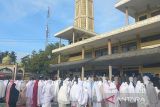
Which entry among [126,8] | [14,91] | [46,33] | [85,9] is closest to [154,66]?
[126,8]

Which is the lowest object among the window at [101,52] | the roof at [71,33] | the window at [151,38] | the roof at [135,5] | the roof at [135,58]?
the roof at [135,58]

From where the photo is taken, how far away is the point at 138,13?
77.5ft

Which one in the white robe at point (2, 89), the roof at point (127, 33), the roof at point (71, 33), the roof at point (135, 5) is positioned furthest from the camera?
the roof at point (71, 33)

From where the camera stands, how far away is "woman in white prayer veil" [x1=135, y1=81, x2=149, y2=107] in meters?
8.19

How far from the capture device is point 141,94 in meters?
8.39

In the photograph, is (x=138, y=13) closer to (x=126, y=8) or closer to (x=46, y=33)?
(x=126, y=8)

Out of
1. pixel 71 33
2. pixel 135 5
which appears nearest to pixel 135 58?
pixel 135 5

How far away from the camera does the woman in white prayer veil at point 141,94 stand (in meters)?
8.19

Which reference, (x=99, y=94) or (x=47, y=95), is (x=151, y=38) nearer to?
(x=99, y=94)

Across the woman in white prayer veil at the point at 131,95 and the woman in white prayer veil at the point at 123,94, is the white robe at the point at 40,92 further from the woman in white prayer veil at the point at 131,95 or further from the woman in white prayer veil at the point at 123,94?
the woman in white prayer veil at the point at 131,95

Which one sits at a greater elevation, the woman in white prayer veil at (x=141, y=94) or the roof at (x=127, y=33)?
the roof at (x=127, y=33)

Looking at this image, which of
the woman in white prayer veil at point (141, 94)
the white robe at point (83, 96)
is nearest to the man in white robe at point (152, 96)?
the woman in white prayer veil at point (141, 94)

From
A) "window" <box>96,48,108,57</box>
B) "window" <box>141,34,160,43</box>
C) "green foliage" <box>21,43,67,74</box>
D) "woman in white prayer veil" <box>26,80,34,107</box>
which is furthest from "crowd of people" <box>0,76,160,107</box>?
"green foliage" <box>21,43,67,74</box>

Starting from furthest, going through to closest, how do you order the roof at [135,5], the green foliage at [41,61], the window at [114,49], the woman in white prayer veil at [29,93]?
1. the green foliage at [41,61]
2. the window at [114,49]
3. the roof at [135,5]
4. the woman in white prayer veil at [29,93]
